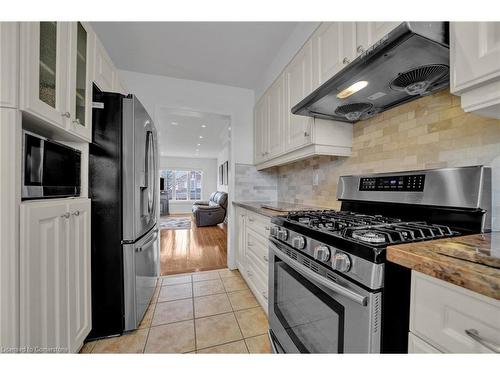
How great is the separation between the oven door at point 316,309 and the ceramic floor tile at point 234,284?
0.95 meters

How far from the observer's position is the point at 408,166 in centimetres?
116

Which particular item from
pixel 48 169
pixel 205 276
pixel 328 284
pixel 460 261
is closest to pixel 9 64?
pixel 48 169

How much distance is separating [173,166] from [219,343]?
8315mm

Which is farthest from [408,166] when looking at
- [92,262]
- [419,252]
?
[92,262]

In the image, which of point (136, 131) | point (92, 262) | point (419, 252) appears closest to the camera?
point (419, 252)

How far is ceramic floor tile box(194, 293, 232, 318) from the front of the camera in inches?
69.0

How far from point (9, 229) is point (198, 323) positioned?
1.38 m

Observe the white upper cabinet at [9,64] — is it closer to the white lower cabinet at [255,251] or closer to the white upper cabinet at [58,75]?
A: the white upper cabinet at [58,75]

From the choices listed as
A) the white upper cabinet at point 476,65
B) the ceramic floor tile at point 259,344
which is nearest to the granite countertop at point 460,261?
the white upper cabinet at point 476,65

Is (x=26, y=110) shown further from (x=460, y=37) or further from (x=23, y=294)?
(x=460, y=37)

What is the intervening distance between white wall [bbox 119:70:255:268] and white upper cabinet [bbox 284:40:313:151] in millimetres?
1055

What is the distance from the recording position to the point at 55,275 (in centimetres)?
95

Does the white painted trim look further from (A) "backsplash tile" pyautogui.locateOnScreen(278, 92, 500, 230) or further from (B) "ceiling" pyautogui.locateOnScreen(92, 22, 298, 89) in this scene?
(A) "backsplash tile" pyautogui.locateOnScreen(278, 92, 500, 230)

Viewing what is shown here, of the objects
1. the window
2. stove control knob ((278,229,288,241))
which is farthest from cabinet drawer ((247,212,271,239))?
the window
